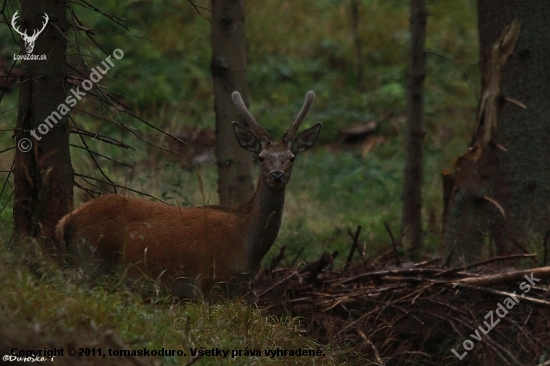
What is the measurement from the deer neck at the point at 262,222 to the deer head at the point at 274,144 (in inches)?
4.7

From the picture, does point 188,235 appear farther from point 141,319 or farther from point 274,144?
point 141,319

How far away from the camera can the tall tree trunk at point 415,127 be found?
431 inches

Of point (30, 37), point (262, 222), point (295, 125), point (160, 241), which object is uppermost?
point (30, 37)

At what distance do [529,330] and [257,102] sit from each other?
34.2 ft

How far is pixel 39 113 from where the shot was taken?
7094 mm

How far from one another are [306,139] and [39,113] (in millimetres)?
2393

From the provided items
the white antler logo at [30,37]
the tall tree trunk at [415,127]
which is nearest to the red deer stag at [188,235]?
the white antler logo at [30,37]

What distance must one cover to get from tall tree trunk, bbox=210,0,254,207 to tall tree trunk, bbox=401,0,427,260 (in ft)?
9.03

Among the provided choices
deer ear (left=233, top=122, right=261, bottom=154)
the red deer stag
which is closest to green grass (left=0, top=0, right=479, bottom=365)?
the red deer stag

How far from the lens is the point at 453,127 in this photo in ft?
55.5

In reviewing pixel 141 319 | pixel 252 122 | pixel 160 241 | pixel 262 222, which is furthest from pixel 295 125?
pixel 141 319

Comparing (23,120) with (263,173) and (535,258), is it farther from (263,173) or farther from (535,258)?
(535,258)

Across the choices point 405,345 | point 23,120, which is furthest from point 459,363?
point 23,120

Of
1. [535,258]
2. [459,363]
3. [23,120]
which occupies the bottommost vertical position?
[459,363]
